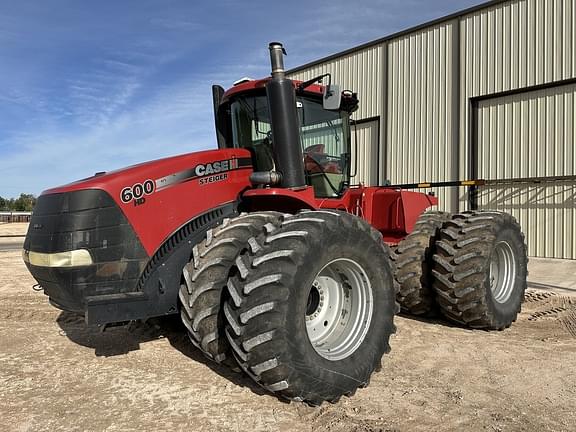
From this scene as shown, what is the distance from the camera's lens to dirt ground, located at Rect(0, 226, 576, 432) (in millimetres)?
3316

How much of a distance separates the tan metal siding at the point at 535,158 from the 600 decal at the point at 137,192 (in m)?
10.9

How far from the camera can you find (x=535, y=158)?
12.2 m

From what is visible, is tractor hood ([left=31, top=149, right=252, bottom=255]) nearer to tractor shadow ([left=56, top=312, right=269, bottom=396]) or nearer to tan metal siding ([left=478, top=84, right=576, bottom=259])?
tractor shadow ([left=56, top=312, right=269, bottom=396])

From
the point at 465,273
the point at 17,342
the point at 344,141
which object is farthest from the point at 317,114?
the point at 17,342

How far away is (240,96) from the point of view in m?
5.07

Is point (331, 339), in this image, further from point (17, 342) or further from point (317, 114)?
point (17, 342)

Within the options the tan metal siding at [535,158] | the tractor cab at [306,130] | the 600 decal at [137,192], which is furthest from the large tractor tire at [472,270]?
the tan metal siding at [535,158]

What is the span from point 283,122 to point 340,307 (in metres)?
1.69

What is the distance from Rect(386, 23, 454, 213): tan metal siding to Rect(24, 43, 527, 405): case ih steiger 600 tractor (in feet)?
Result: 32.4

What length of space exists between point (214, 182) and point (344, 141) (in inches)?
76.5

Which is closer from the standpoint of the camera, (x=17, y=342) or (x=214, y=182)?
(x=214, y=182)

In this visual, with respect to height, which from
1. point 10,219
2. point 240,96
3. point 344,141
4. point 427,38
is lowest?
point 10,219

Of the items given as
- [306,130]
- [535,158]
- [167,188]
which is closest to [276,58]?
[306,130]

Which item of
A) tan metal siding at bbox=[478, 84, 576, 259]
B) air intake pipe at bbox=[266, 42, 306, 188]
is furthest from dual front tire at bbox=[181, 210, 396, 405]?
tan metal siding at bbox=[478, 84, 576, 259]
